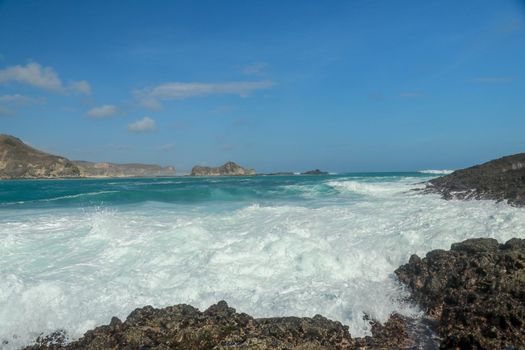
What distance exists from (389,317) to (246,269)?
345cm

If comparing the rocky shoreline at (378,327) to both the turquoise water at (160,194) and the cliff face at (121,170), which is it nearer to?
the turquoise water at (160,194)

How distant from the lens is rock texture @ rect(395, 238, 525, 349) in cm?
479

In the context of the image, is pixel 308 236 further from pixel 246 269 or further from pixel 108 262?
pixel 108 262

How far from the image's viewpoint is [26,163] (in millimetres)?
103500

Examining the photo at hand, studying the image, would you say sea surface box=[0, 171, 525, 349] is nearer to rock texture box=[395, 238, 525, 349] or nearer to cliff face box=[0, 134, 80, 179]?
rock texture box=[395, 238, 525, 349]

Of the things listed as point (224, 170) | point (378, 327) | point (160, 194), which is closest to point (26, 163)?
point (224, 170)

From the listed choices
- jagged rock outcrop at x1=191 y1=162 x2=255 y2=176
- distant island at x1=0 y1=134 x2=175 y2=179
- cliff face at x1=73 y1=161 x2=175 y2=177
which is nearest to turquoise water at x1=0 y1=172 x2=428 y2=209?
distant island at x1=0 y1=134 x2=175 y2=179

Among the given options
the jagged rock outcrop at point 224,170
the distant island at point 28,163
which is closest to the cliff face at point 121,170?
the distant island at point 28,163

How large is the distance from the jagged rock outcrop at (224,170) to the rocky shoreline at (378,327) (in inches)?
4527

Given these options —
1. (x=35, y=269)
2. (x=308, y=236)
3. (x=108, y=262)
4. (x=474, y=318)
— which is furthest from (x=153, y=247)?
(x=474, y=318)

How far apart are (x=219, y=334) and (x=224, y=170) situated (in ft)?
384

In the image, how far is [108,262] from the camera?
9.27 m

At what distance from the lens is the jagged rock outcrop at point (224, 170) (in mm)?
121375

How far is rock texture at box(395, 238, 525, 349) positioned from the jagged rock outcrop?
4484 inches
